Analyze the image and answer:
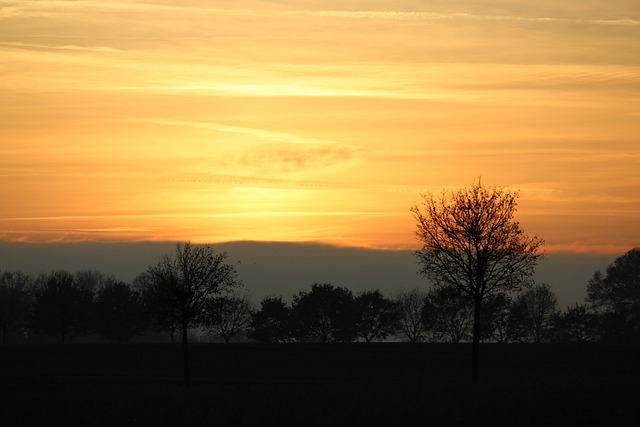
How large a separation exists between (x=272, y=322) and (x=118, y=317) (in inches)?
784

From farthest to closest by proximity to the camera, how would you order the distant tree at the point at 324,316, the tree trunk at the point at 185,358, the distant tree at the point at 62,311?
1. the distant tree at the point at 324,316
2. the distant tree at the point at 62,311
3. the tree trunk at the point at 185,358

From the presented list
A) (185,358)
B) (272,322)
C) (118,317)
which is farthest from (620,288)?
(185,358)

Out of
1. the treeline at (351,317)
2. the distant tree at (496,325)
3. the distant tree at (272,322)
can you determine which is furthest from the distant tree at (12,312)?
the distant tree at (496,325)

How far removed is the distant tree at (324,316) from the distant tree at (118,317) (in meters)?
20.3

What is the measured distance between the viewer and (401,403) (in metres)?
29.8

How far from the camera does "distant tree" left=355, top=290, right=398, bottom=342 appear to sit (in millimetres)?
114312

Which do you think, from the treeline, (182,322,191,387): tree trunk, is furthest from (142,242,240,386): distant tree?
the treeline

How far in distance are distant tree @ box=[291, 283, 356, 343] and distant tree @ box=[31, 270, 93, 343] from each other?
27016 millimetres

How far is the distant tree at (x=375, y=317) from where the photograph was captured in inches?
4500

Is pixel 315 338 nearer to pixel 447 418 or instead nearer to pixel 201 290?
pixel 201 290

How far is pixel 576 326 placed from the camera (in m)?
108

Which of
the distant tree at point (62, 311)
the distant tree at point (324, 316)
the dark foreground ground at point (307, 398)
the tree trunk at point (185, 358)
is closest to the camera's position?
the dark foreground ground at point (307, 398)

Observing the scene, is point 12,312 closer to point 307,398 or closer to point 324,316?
point 324,316

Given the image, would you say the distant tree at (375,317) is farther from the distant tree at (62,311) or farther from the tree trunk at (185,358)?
the tree trunk at (185,358)
